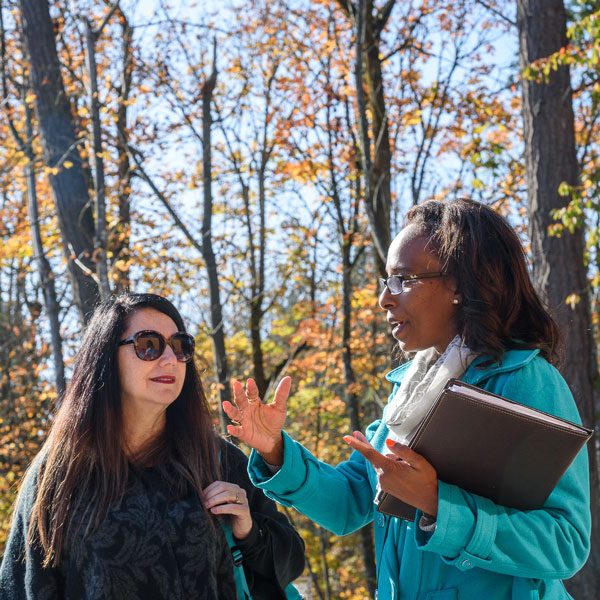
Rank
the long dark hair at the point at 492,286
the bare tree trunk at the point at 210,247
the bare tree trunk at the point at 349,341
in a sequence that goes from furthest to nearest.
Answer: the bare tree trunk at the point at 349,341 < the bare tree trunk at the point at 210,247 < the long dark hair at the point at 492,286

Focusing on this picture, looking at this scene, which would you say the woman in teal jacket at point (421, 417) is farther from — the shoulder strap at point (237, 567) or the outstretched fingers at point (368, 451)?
the shoulder strap at point (237, 567)

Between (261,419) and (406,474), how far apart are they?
0.57 m

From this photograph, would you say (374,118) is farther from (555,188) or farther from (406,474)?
(406,474)

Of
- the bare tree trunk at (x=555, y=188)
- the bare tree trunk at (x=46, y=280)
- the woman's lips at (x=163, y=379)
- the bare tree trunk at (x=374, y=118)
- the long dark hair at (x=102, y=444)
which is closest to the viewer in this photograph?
the long dark hair at (x=102, y=444)

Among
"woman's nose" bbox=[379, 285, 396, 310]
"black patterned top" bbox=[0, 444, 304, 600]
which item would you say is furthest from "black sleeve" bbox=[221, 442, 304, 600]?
"woman's nose" bbox=[379, 285, 396, 310]

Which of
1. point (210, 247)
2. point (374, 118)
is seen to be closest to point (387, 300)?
point (210, 247)

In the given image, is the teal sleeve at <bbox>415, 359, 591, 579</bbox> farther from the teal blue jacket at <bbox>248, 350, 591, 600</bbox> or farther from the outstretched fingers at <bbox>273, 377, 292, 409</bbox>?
the outstretched fingers at <bbox>273, 377, 292, 409</bbox>

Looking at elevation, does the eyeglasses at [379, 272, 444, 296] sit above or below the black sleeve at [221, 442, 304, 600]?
above

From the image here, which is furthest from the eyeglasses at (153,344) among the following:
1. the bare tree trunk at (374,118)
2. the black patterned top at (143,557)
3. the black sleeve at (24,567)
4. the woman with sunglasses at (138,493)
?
the bare tree trunk at (374,118)

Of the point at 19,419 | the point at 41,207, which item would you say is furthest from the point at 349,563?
the point at 41,207

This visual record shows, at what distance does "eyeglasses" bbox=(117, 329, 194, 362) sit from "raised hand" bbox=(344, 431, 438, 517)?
134 centimetres

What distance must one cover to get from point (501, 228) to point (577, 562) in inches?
33.5

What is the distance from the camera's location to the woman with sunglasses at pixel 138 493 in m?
2.38

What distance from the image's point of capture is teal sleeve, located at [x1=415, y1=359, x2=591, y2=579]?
1.54 metres
